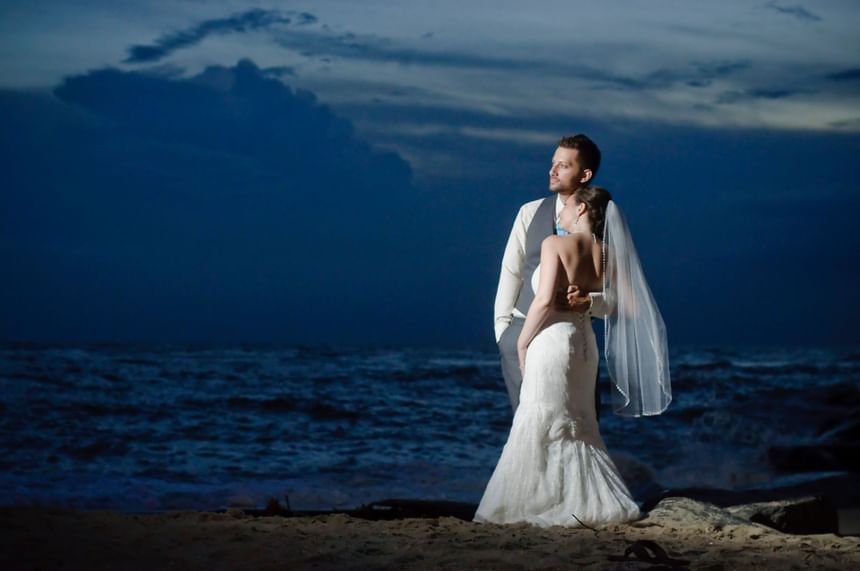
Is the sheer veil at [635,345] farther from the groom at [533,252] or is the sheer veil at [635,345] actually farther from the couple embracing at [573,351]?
the groom at [533,252]

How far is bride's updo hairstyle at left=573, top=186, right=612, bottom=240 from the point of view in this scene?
5789mm

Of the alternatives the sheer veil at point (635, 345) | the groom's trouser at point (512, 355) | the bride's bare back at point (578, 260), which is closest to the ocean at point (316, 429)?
the groom's trouser at point (512, 355)

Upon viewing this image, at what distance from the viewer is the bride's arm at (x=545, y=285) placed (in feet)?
18.7

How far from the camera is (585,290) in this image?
584 cm

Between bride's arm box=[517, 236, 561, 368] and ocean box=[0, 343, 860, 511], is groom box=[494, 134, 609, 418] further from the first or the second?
ocean box=[0, 343, 860, 511]

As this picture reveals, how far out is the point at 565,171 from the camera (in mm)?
5758

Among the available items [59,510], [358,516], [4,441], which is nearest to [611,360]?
[358,516]

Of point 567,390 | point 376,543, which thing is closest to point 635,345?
point 567,390

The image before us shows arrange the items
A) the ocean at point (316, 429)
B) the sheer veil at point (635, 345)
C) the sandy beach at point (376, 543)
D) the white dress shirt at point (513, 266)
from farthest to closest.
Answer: the ocean at point (316, 429)
the white dress shirt at point (513, 266)
the sheer veil at point (635, 345)
the sandy beach at point (376, 543)

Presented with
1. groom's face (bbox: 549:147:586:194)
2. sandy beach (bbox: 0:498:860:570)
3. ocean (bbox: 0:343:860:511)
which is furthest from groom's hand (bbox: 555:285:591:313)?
ocean (bbox: 0:343:860:511)

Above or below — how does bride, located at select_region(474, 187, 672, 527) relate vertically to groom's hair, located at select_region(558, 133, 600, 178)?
below

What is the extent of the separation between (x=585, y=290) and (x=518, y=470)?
1.09m

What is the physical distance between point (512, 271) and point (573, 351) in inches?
24.4

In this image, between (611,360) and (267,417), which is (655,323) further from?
(267,417)
